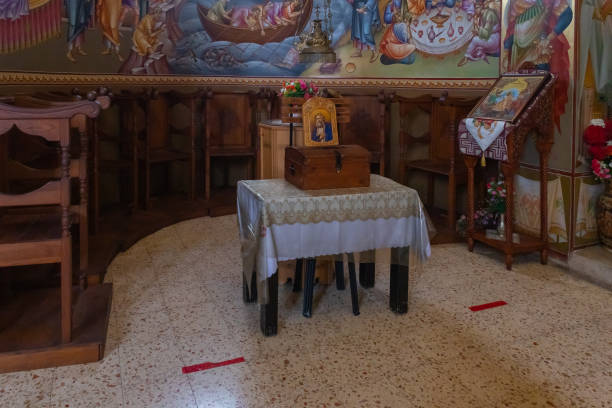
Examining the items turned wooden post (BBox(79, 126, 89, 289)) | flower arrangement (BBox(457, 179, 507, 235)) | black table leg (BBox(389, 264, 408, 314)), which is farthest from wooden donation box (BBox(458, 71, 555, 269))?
turned wooden post (BBox(79, 126, 89, 289))

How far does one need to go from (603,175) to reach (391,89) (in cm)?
333

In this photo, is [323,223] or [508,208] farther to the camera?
[508,208]

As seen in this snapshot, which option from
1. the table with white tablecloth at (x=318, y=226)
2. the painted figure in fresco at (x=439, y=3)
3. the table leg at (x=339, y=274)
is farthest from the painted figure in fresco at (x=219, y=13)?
the table leg at (x=339, y=274)

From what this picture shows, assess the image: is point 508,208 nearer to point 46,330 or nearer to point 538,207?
point 538,207

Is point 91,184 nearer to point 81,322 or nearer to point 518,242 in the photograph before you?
point 81,322

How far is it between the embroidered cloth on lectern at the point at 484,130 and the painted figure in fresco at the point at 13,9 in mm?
4703

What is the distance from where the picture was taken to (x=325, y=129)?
3.79 m

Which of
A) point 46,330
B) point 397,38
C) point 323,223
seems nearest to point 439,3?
point 397,38

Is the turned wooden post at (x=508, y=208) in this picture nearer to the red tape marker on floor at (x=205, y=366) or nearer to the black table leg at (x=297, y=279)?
the black table leg at (x=297, y=279)

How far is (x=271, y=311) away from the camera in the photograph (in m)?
3.46

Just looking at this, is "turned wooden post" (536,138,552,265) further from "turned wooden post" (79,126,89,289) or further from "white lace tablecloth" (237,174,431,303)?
"turned wooden post" (79,126,89,289)

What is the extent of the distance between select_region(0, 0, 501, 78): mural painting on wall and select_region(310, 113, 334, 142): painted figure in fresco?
3587 millimetres

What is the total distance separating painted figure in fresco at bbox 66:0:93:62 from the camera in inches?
253

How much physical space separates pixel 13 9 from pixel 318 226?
14.8 ft
